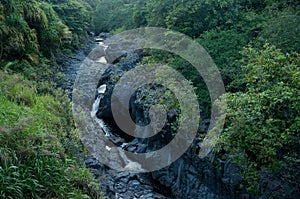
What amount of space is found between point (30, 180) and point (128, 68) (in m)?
9.32

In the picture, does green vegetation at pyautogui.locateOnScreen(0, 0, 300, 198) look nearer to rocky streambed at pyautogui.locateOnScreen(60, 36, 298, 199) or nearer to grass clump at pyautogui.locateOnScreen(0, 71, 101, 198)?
grass clump at pyautogui.locateOnScreen(0, 71, 101, 198)

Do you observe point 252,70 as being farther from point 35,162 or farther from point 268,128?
point 35,162

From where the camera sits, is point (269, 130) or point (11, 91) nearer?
point (269, 130)

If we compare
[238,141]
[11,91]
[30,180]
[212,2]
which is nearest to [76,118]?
[11,91]

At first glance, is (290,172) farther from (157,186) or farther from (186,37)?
(186,37)

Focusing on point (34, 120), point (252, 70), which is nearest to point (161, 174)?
point (34, 120)

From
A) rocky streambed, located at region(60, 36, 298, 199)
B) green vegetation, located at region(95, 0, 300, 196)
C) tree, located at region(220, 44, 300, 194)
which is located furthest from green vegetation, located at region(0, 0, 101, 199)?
green vegetation, located at region(95, 0, 300, 196)

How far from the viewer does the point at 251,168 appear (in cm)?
521

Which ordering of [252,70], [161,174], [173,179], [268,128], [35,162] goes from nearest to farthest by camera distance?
[268,128]
[35,162]
[252,70]
[173,179]
[161,174]

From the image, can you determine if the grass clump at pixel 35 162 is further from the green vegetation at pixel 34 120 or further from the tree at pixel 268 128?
the tree at pixel 268 128

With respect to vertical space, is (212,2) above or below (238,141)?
above

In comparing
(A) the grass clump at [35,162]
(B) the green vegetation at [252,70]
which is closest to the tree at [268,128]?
(B) the green vegetation at [252,70]

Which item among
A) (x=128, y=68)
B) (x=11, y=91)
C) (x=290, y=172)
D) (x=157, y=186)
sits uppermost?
(x=290, y=172)

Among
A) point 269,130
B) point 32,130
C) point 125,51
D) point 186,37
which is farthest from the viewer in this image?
point 125,51
